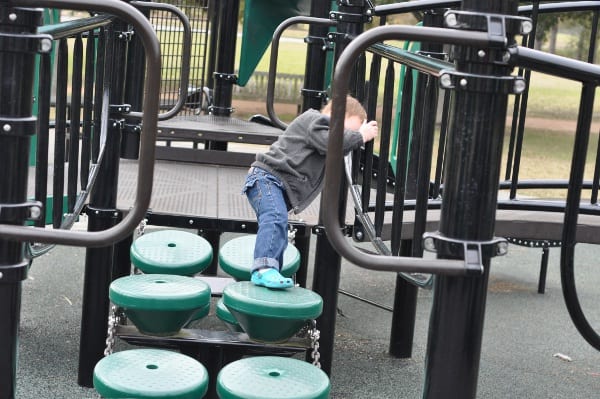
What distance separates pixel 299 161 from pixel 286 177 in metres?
0.10

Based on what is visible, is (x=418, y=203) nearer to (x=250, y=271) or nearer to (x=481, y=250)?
A: (x=481, y=250)

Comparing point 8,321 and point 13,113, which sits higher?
point 13,113

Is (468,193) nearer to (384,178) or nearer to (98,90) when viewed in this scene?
(384,178)

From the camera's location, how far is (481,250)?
7.27 ft

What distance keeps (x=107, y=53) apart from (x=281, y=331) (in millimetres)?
1330

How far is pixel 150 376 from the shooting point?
9.53 ft

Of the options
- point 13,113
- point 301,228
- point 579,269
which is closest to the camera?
point 13,113

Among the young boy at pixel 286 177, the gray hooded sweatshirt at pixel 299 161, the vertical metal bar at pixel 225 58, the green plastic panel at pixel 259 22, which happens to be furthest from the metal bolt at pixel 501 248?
the green plastic panel at pixel 259 22

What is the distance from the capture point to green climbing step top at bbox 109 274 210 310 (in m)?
3.38

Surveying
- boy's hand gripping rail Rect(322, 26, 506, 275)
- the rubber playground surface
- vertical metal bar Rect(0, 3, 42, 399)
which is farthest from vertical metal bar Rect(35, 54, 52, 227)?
the rubber playground surface

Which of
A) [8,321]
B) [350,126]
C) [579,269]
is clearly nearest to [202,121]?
[350,126]

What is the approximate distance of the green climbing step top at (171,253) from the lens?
13.2 ft

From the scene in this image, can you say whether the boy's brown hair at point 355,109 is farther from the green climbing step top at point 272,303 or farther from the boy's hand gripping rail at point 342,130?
the boy's hand gripping rail at point 342,130

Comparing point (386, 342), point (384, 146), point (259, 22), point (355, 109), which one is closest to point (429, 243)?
point (384, 146)
